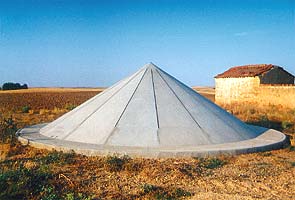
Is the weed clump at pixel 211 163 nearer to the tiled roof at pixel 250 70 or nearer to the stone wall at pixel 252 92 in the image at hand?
the stone wall at pixel 252 92

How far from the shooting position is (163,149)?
8.02 meters

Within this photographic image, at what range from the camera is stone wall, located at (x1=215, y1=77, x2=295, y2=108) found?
21433 millimetres

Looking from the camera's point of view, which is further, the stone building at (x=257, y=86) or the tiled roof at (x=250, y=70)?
the tiled roof at (x=250, y=70)

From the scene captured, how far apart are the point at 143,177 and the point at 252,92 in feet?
65.6

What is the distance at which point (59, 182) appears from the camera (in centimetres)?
594

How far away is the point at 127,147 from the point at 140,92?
273 cm

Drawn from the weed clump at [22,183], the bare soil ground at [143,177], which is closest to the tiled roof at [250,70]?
the bare soil ground at [143,177]

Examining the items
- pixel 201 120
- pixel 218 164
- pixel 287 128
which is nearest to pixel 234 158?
pixel 218 164

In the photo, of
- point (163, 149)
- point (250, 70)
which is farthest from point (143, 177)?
point (250, 70)

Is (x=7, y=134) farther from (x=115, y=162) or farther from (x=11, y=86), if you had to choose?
(x=11, y=86)

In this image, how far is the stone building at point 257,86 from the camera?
21875mm

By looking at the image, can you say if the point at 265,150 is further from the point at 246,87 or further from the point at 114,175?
the point at 246,87

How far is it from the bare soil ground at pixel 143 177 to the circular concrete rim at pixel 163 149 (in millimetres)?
207

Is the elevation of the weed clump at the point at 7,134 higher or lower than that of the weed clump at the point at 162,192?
higher
